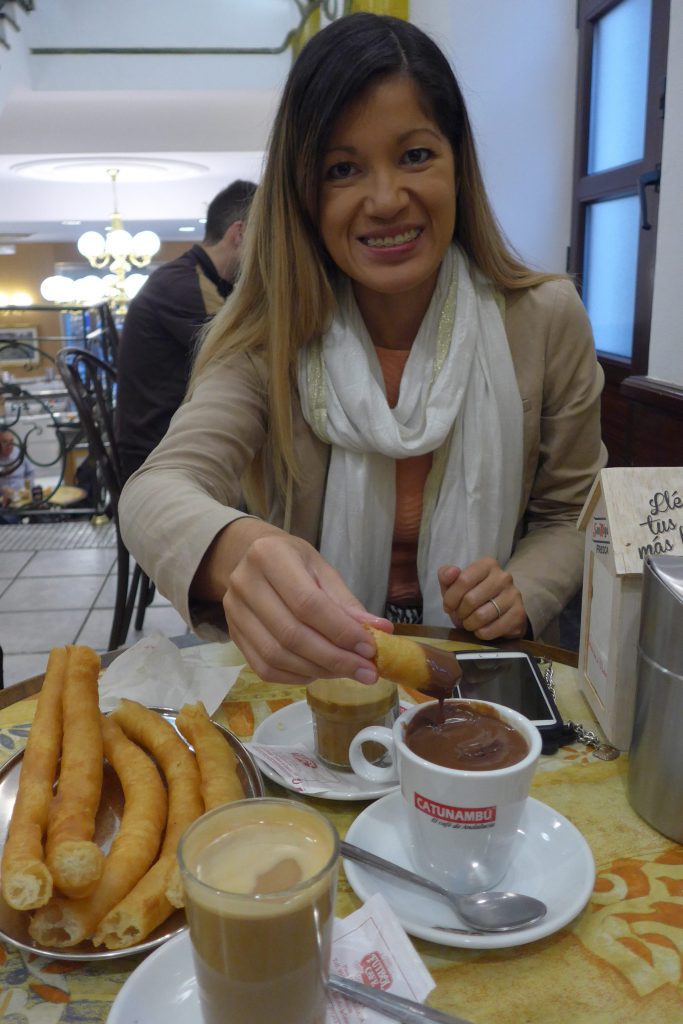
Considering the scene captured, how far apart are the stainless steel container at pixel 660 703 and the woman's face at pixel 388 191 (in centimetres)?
82

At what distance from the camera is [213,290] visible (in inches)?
119

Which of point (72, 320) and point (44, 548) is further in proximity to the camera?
point (72, 320)

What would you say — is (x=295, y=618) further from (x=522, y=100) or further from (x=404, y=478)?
(x=522, y=100)

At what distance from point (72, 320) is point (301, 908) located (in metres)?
18.8

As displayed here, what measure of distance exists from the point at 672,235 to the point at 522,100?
151 centimetres

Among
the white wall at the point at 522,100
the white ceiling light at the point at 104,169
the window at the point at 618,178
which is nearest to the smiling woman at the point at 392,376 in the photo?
the window at the point at 618,178

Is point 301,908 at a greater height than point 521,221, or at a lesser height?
lesser

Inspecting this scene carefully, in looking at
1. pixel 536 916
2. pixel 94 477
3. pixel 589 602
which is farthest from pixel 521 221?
pixel 94 477

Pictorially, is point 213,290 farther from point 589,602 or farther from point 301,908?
point 301,908

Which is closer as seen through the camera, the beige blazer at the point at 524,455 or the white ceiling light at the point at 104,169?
the beige blazer at the point at 524,455

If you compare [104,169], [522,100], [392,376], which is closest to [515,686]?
[392,376]

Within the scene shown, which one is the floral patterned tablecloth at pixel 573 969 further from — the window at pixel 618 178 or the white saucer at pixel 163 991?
the window at pixel 618 178

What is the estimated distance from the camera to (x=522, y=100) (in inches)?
115

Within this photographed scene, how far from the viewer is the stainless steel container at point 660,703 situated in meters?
0.72
